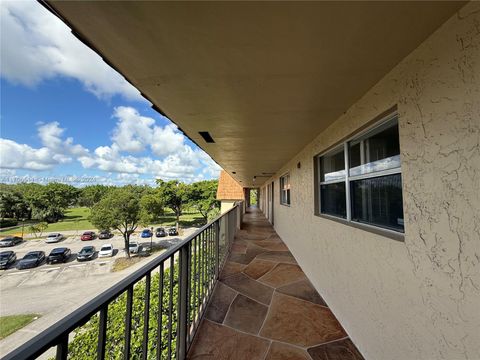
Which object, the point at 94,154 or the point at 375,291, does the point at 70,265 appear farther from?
the point at 94,154

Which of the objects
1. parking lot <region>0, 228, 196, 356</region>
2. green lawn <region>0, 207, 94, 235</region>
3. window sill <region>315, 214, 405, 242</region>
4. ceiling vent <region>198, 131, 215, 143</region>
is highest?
ceiling vent <region>198, 131, 215, 143</region>

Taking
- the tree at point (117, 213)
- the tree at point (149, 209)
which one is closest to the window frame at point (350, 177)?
the tree at point (117, 213)

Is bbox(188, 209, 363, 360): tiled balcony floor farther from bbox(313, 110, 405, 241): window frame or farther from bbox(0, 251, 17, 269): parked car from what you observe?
bbox(0, 251, 17, 269): parked car

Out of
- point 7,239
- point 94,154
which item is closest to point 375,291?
point 7,239

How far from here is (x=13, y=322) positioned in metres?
10.5

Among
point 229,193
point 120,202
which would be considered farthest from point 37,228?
point 229,193

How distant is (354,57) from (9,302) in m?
21.2

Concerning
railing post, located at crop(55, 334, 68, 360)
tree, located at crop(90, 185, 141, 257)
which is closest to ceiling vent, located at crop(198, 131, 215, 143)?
railing post, located at crop(55, 334, 68, 360)

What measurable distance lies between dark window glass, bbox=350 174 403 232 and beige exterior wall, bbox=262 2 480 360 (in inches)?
5.8

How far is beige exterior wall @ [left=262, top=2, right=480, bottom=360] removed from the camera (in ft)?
3.21

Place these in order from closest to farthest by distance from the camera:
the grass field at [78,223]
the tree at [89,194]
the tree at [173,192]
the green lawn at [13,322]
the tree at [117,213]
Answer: the green lawn at [13,322] < the tree at [117,213] < the grass field at [78,223] < the tree at [173,192] < the tree at [89,194]

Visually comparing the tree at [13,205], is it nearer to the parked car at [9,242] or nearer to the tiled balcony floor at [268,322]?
the parked car at [9,242]

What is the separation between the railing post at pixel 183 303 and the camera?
1.73 meters

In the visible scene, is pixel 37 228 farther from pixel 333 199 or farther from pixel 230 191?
pixel 333 199
